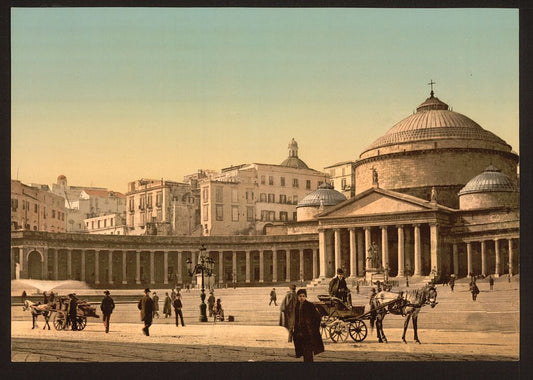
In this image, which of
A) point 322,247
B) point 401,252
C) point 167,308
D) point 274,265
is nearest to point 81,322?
point 167,308

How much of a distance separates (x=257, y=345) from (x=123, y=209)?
21.5 feet

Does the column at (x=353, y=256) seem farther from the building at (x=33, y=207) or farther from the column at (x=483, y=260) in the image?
the building at (x=33, y=207)

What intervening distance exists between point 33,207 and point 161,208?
453 cm

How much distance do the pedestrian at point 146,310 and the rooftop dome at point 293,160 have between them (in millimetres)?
5224

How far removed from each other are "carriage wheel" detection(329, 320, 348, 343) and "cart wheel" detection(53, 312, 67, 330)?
701 centimetres

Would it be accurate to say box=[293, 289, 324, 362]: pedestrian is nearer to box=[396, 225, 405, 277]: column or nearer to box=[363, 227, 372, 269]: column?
box=[363, 227, 372, 269]: column

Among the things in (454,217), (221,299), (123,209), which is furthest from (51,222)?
(454,217)

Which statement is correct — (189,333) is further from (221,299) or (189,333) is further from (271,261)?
(271,261)

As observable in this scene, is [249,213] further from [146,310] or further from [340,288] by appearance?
[340,288]

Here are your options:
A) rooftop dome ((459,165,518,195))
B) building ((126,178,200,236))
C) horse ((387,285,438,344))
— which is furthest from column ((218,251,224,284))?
horse ((387,285,438,344))

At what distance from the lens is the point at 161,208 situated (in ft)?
89.8

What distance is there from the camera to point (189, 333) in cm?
2292

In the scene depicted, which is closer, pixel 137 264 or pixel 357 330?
pixel 357 330

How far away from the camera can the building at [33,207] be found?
75.7 ft
